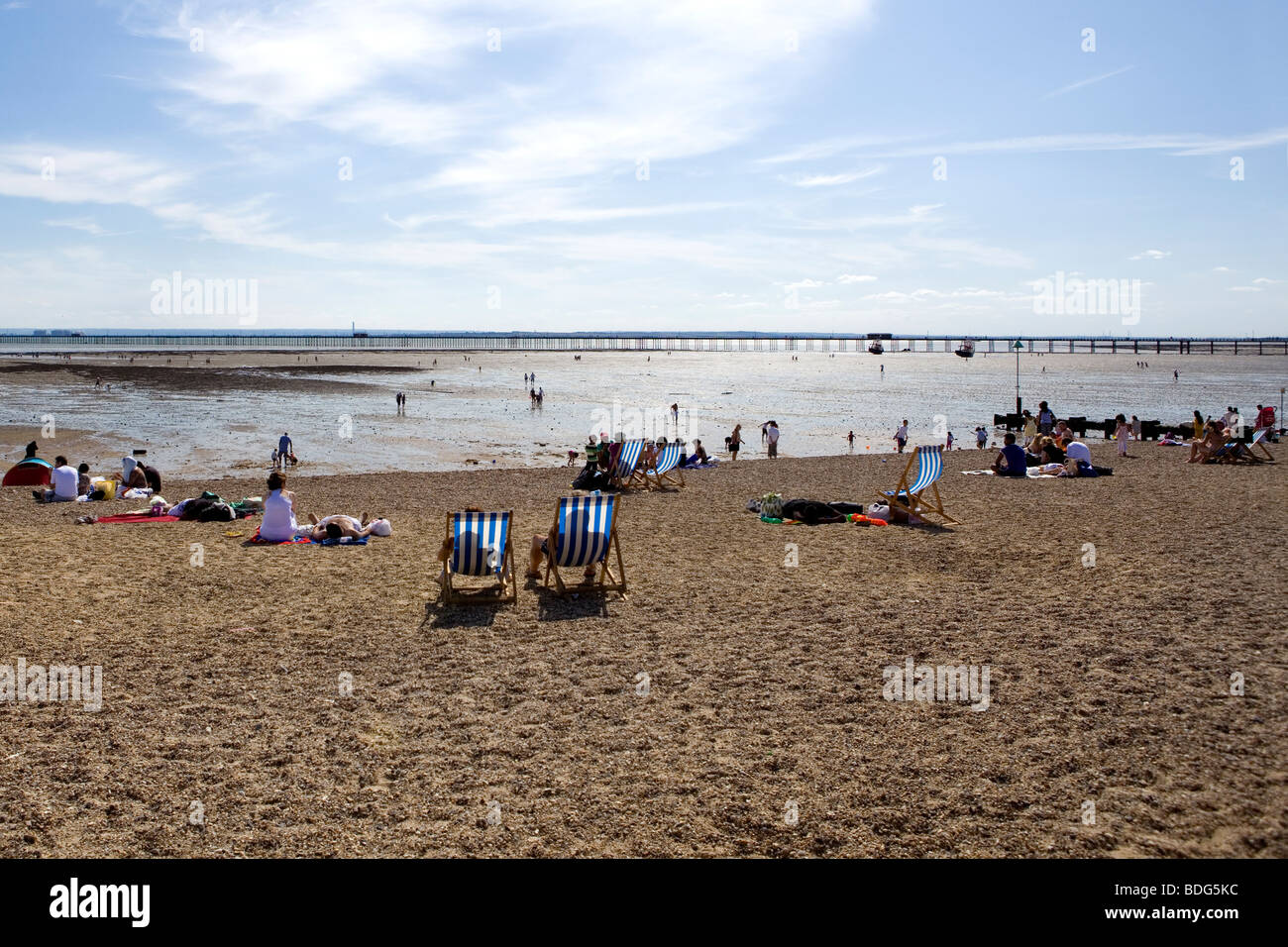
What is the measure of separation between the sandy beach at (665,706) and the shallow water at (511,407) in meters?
14.1

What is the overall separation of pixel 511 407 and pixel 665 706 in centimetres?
3622

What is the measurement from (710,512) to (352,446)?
16.4 m

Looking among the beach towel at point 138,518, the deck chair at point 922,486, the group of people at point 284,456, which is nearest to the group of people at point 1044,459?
the deck chair at point 922,486

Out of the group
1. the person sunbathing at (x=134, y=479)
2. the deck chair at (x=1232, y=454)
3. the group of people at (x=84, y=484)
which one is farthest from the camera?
the deck chair at (x=1232, y=454)

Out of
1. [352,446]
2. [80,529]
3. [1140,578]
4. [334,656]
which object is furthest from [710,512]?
[352,446]

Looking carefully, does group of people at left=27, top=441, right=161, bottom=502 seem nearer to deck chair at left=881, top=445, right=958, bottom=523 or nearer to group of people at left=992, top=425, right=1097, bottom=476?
deck chair at left=881, top=445, right=958, bottom=523

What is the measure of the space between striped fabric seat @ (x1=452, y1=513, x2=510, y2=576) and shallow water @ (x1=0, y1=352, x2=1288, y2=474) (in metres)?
13.9

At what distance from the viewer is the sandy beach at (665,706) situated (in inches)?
148

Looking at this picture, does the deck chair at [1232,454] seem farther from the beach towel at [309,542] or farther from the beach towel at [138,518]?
the beach towel at [138,518]

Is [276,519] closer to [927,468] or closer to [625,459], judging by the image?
[625,459]

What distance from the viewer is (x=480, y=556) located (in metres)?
7.48

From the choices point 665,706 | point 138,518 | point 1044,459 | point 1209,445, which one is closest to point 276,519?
point 138,518

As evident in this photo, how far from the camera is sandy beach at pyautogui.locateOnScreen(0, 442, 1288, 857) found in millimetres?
3754
